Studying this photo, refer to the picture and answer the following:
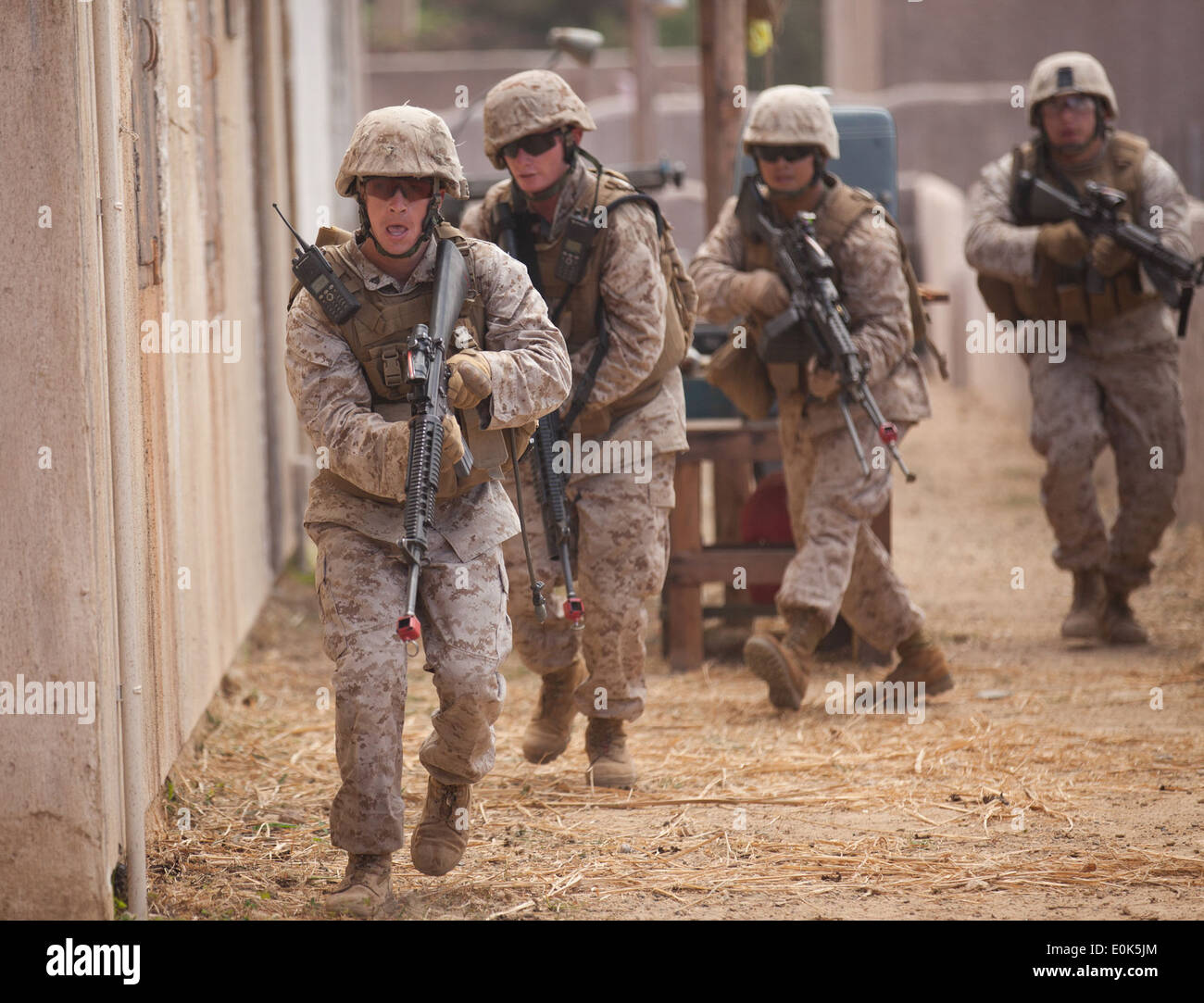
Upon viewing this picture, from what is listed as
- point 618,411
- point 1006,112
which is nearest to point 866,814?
point 618,411

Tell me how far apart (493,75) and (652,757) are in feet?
87.3

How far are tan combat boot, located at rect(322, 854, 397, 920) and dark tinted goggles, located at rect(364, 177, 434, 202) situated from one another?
5.29 feet

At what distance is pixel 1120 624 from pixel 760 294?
2503mm

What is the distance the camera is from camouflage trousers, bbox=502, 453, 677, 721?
17.3 feet

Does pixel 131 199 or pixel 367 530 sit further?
pixel 131 199

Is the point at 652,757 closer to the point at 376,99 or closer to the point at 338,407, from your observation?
the point at 338,407

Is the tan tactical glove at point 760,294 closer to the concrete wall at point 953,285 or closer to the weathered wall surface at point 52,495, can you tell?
the weathered wall surface at point 52,495

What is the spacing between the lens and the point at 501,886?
14.3 ft

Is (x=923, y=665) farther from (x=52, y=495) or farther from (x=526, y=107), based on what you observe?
(x=52, y=495)

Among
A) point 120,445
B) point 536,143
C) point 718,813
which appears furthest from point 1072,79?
point 120,445

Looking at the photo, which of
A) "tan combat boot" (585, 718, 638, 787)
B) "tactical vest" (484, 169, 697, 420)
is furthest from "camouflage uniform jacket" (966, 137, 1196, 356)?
→ "tan combat boot" (585, 718, 638, 787)

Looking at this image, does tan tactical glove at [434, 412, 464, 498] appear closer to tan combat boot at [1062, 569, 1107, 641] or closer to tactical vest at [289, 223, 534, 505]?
tactical vest at [289, 223, 534, 505]

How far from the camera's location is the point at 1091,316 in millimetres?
7098

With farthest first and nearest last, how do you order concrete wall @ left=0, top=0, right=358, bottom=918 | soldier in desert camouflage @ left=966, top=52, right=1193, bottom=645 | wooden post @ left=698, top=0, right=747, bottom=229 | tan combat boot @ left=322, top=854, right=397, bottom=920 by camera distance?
wooden post @ left=698, top=0, right=747, bottom=229 < soldier in desert camouflage @ left=966, top=52, right=1193, bottom=645 < tan combat boot @ left=322, top=854, right=397, bottom=920 < concrete wall @ left=0, top=0, right=358, bottom=918
